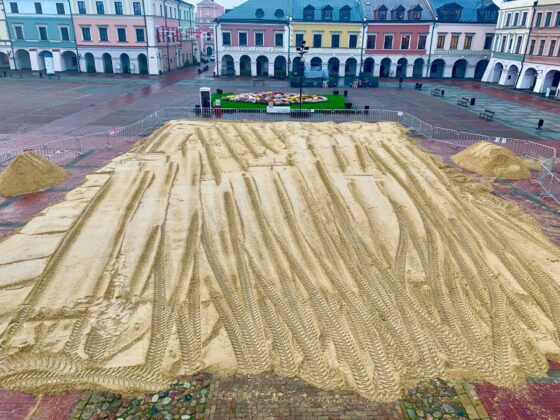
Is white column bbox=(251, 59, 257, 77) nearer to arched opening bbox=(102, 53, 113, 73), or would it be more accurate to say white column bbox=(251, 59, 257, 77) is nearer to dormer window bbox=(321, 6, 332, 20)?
dormer window bbox=(321, 6, 332, 20)

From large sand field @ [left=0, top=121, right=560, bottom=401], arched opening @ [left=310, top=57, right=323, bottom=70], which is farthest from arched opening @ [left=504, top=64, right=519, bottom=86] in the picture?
large sand field @ [left=0, top=121, right=560, bottom=401]

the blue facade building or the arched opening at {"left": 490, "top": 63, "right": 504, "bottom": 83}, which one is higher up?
the blue facade building

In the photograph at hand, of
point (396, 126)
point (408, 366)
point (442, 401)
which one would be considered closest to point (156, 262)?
point (408, 366)

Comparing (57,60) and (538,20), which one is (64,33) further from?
(538,20)

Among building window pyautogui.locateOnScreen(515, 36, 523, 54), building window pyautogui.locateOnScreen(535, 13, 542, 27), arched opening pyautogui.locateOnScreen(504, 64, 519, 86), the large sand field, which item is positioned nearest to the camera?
the large sand field

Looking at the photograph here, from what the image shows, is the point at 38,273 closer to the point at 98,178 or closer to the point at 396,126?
the point at 98,178

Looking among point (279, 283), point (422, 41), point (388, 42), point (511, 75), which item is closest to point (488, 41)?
point (511, 75)
